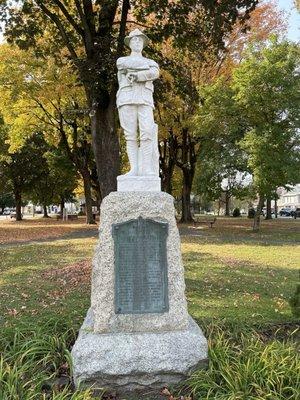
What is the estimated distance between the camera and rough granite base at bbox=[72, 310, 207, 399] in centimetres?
471

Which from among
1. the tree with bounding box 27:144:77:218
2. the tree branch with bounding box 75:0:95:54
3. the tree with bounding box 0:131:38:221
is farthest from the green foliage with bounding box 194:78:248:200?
the tree with bounding box 0:131:38:221

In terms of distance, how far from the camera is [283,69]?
2253 centimetres

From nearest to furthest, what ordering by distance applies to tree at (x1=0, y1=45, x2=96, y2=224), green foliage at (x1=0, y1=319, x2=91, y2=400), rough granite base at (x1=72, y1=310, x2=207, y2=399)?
green foliage at (x1=0, y1=319, x2=91, y2=400) < rough granite base at (x1=72, y1=310, x2=207, y2=399) < tree at (x1=0, y1=45, x2=96, y2=224)

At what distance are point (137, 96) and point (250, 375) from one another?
3435 mm

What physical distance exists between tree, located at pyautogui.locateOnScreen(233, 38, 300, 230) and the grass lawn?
784 centimetres

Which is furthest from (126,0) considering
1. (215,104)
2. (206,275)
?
(215,104)

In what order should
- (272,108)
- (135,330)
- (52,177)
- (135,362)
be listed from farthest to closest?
1. (52,177)
2. (272,108)
3. (135,330)
4. (135,362)

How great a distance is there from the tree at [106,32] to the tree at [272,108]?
30.5 feet

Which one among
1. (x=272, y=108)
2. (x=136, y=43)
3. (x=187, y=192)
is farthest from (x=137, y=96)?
(x=187, y=192)

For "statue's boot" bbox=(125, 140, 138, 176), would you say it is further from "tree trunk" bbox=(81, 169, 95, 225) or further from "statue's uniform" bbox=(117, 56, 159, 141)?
"tree trunk" bbox=(81, 169, 95, 225)

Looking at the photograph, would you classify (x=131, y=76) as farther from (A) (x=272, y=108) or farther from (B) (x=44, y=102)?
(B) (x=44, y=102)

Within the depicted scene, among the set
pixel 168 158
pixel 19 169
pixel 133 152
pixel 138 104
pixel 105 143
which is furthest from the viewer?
pixel 19 169

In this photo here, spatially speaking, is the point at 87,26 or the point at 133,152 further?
the point at 87,26

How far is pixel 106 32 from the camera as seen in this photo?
12.9 metres
